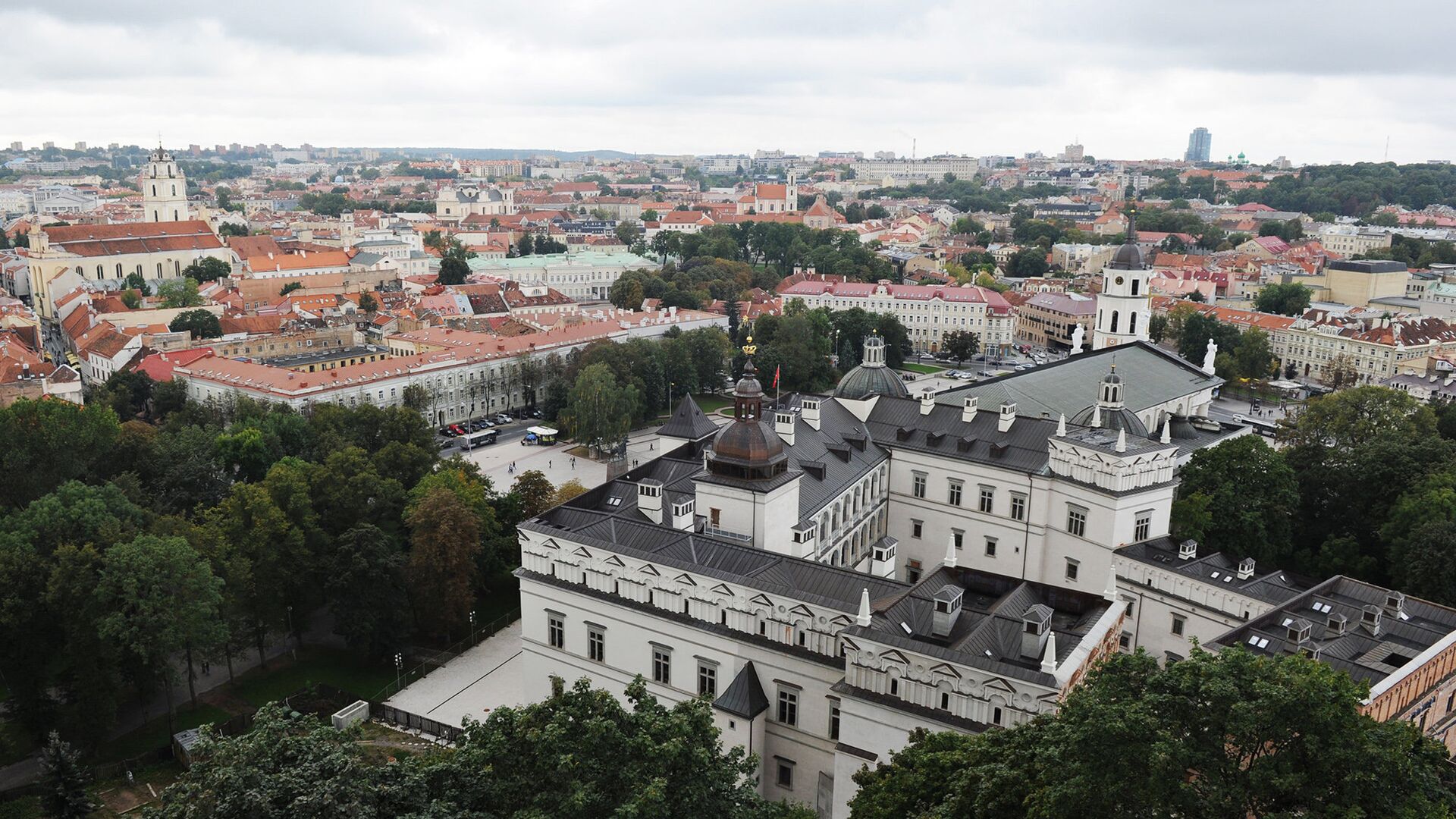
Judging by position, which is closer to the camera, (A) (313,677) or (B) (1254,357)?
(A) (313,677)

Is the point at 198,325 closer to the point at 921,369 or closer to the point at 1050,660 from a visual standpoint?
the point at 921,369

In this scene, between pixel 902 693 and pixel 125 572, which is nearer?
pixel 902 693

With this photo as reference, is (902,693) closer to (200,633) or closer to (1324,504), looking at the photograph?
(200,633)

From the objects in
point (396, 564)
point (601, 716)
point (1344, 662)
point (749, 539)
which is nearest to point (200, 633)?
point (396, 564)

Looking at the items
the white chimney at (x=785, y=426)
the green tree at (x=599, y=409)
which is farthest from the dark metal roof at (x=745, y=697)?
the green tree at (x=599, y=409)

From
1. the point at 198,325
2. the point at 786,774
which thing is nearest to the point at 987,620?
the point at 786,774

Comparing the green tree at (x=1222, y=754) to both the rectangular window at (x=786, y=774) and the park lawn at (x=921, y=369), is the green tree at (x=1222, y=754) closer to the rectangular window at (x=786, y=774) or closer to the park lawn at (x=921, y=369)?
the rectangular window at (x=786, y=774)

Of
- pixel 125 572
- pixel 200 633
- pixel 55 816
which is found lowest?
pixel 55 816
